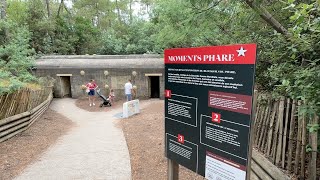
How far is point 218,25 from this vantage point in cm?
782

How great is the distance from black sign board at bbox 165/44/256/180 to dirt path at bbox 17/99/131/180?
333 centimetres

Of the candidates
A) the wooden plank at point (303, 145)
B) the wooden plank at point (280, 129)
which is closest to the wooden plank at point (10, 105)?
the wooden plank at point (280, 129)

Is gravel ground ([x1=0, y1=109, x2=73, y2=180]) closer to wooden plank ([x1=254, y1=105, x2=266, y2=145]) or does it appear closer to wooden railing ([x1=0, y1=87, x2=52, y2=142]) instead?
wooden railing ([x1=0, y1=87, x2=52, y2=142])

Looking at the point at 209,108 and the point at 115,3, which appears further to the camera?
the point at 115,3

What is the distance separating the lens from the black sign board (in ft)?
8.46

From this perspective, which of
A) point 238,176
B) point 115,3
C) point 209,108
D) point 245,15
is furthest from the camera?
point 115,3

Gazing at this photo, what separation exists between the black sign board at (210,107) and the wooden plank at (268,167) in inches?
61.9

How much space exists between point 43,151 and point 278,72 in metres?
6.87

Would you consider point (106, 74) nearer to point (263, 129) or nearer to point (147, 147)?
point (147, 147)

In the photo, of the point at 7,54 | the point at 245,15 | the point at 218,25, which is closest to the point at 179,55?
the point at 245,15

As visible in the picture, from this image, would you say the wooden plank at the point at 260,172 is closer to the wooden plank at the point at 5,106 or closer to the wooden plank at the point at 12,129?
the wooden plank at the point at 12,129

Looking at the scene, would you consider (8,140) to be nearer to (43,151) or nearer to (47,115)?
(43,151)

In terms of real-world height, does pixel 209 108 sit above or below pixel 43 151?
above

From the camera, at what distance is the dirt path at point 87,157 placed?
6408 millimetres
